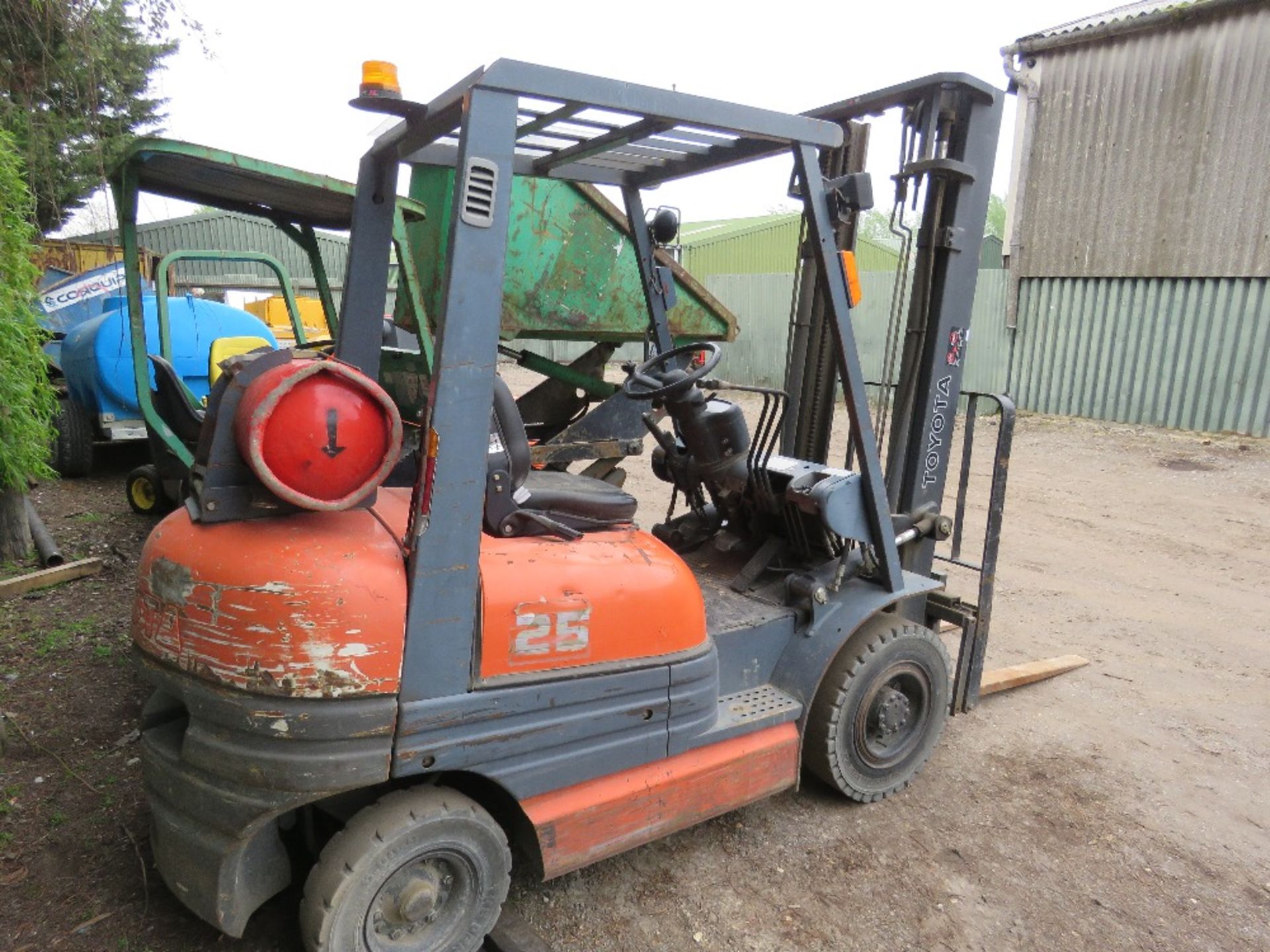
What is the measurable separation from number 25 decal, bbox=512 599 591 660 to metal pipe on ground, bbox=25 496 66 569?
457 cm

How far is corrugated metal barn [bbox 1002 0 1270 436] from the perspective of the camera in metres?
11.4

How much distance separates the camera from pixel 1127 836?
3.20m

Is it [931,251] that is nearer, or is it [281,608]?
[281,608]

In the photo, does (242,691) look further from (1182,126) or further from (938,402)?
(1182,126)

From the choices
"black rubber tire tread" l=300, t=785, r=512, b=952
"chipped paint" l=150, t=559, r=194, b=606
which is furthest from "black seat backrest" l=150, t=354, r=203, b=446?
"black rubber tire tread" l=300, t=785, r=512, b=952

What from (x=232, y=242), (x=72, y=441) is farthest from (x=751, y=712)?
(x=232, y=242)

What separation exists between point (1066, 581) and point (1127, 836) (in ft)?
10.3

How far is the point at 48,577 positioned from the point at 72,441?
12.0ft

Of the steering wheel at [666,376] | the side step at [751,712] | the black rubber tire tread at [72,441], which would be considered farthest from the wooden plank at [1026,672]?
the black rubber tire tread at [72,441]

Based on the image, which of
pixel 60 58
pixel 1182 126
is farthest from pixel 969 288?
pixel 1182 126

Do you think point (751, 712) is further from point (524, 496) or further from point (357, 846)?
point (357, 846)

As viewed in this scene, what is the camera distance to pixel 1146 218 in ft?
40.7

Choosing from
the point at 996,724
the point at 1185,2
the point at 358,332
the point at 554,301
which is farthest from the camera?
the point at 1185,2

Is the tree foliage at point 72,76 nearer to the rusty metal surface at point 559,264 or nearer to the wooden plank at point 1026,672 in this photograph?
the rusty metal surface at point 559,264
